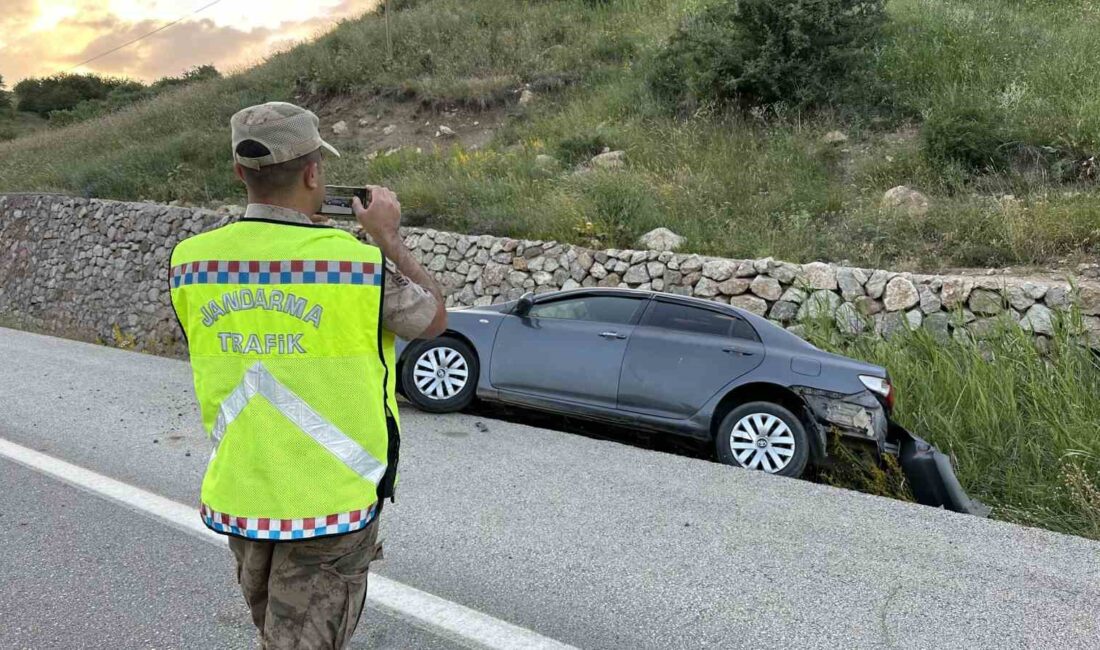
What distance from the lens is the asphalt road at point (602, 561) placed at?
334 cm

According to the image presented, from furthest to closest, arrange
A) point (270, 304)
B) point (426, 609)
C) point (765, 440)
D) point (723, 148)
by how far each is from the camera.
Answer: point (723, 148) < point (765, 440) < point (426, 609) < point (270, 304)

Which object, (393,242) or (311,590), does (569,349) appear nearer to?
(393,242)

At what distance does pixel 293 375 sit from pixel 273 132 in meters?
0.58

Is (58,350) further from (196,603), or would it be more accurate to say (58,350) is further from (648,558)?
(648,558)

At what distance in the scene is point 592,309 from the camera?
7.16 metres

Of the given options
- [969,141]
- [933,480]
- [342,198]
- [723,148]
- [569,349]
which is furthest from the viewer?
Answer: [723,148]

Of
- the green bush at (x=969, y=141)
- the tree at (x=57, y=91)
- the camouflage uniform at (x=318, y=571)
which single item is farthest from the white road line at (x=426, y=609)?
the tree at (x=57, y=91)

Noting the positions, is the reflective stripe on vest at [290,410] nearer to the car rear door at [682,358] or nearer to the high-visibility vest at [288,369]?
the high-visibility vest at [288,369]

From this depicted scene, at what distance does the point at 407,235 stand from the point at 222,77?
16308 mm

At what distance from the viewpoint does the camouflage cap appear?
1.95 m

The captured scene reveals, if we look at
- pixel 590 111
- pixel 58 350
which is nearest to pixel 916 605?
pixel 58 350

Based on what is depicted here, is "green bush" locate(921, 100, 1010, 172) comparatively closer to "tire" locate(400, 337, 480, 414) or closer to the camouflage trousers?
"tire" locate(400, 337, 480, 414)

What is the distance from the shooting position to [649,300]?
702 centimetres

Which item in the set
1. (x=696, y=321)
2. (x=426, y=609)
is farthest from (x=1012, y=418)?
(x=426, y=609)
